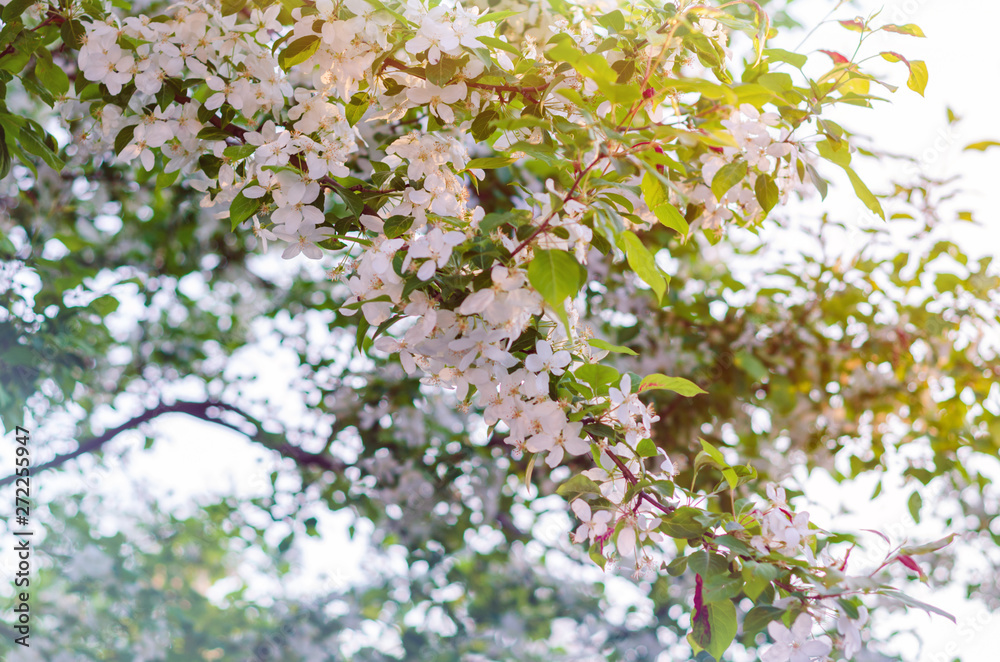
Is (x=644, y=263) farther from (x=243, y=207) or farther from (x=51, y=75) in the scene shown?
(x=51, y=75)

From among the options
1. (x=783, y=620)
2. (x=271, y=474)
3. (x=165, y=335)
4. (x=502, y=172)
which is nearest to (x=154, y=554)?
(x=165, y=335)

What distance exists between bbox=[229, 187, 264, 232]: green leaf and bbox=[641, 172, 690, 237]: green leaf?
1.78 ft

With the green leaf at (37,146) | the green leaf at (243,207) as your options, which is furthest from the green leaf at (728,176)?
the green leaf at (37,146)

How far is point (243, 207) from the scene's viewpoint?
95cm

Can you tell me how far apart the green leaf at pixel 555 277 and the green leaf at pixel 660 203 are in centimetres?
20

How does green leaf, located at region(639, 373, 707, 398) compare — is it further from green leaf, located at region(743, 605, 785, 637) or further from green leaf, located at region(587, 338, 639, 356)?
green leaf, located at region(743, 605, 785, 637)

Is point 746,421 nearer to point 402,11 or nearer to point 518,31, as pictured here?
point 518,31

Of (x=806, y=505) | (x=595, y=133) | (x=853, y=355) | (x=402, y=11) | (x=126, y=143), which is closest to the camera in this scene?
(x=595, y=133)

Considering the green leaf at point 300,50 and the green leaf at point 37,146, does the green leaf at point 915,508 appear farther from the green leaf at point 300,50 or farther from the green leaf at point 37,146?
the green leaf at point 37,146

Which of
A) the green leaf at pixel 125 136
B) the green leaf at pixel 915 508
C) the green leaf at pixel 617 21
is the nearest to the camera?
the green leaf at pixel 617 21

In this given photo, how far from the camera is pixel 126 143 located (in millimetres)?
1070

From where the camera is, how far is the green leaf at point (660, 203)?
87 centimetres

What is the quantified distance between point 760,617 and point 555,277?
0.48m

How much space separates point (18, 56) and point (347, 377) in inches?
56.5
